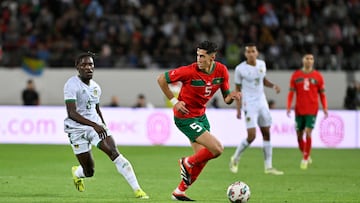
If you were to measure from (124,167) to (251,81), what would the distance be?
5956mm

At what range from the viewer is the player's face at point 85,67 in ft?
39.2

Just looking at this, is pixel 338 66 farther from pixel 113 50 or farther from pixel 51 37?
pixel 51 37

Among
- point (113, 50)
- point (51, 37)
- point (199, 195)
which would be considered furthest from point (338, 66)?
point (199, 195)

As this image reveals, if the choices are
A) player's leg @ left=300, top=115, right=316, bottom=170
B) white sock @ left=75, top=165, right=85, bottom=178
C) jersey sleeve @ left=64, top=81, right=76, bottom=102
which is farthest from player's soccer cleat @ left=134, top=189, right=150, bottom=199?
player's leg @ left=300, top=115, right=316, bottom=170

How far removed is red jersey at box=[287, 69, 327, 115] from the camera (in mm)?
18625

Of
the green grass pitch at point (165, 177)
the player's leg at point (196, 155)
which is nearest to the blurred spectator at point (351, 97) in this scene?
the green grass pitch at point (165, 177)

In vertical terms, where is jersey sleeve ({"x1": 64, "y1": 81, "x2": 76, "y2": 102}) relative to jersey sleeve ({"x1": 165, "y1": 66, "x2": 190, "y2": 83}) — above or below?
below

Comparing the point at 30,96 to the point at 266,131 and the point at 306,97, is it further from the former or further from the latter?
the point at 266,131

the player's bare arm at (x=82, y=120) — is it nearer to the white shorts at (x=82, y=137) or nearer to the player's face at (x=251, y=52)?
the white shorts at (x=82, y=137)

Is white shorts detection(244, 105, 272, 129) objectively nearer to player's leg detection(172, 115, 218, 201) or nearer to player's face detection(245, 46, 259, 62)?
player's face detection(245, 46, 259, 62)

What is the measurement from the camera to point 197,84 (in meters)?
11.9

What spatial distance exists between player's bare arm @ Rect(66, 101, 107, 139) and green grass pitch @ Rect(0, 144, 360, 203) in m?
0.91

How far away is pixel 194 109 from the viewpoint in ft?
39.5

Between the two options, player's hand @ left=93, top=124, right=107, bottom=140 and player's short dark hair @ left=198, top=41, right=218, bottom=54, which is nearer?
player's hand @ left=93, top=124, right=107, bottom=140
